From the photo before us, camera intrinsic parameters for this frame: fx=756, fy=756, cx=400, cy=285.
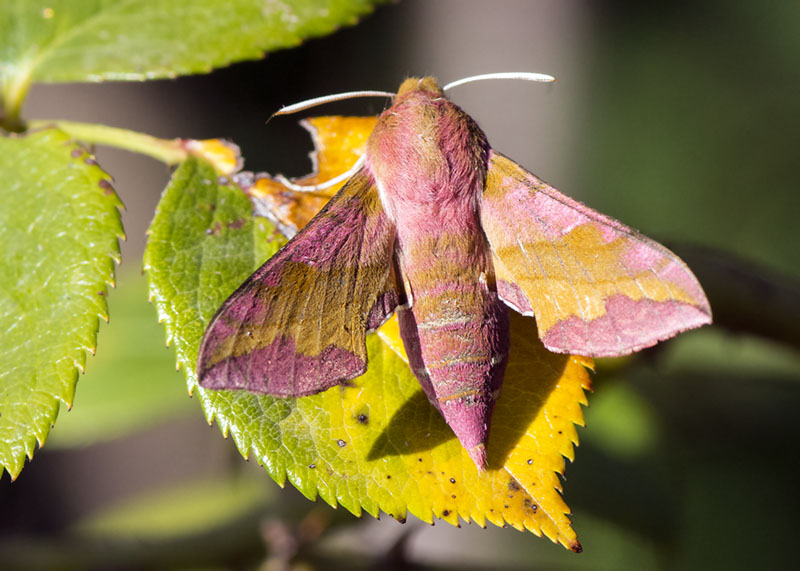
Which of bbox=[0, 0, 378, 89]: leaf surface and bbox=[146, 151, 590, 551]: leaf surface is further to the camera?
bbox=[0, 0, 378, 89]: leaf surface

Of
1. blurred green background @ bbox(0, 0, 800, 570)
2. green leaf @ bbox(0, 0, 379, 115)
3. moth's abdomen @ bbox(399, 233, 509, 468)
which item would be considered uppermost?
green leaf @ bbox(0, 0, 379, 115)

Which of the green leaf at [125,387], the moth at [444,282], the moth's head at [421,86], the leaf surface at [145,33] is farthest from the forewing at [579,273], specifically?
the green leaf at [125,387]

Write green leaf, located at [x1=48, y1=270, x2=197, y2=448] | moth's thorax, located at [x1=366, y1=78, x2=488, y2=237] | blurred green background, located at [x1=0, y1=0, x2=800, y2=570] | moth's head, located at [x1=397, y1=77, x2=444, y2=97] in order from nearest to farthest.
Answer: moth's thorax, located at [x1=366, y1=78, x2=488, y2=237] → moth's head, located at [x1=397, y1=77, x2=444, y2=97] → blurred green background, located at [x1=0, y1=0, x2=800, y2=570] → green leaf, located at [x1=48, y1=270, x2=197, y2=448]

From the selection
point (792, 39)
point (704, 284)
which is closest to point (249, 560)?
point (704, 284)

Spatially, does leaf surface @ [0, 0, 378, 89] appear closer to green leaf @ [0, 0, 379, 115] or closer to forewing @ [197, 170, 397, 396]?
green leaf @ [0, 0, 379, 115]

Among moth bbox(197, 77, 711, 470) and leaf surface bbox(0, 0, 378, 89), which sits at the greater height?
leaf surface bbox(0, 0, 378, 89)

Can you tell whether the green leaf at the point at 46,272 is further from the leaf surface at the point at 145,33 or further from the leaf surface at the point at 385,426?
the leaf surface at the point at 145,33

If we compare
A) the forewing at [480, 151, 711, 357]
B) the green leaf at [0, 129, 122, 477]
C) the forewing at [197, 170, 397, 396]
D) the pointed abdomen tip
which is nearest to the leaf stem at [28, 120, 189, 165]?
the green leaf at [0, 129, 122, 477]

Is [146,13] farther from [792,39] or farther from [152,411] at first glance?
[792,39]
